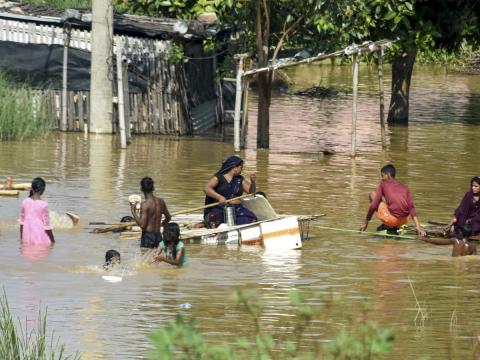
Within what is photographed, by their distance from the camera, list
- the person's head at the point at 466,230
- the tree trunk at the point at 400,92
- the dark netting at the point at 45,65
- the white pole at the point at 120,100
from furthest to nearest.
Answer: the tree trunk at the point at 400,92, the dark netting at the point at 45,65, the white pole at the point at 120,100, the person's head at the point at 466,230

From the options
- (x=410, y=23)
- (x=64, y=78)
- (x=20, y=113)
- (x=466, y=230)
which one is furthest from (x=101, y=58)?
(x=466, y=230)

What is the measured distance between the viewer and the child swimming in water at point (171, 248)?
42.2ft

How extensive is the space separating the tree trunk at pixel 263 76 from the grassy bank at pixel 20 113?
4.00m

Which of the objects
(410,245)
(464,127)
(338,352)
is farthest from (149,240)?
(464,127)

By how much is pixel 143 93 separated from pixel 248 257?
1230 cm

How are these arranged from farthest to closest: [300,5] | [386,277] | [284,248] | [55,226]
Result: [300,5]
[55,226]
[284,248]
[386,277]

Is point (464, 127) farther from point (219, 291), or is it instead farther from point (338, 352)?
point (338, 352)

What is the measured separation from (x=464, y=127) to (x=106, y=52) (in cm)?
1032

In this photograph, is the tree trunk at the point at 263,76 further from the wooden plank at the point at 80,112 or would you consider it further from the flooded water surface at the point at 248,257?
the wooden plank at the point at 80,112

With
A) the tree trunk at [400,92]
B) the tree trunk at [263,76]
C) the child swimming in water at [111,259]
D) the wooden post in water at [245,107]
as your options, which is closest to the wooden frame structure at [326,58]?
the wooden post in water at [245,107]

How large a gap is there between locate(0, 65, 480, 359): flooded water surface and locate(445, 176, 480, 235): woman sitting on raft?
1.32ft

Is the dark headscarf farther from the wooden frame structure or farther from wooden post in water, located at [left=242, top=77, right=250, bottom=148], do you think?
wooden post in water, located at [left=242, top=77, right=250, bottom=148]

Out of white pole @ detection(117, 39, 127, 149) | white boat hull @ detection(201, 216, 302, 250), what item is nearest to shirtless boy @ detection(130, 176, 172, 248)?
white boat hull @ detection(201, 216, 302, 250)

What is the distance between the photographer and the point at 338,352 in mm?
5457
